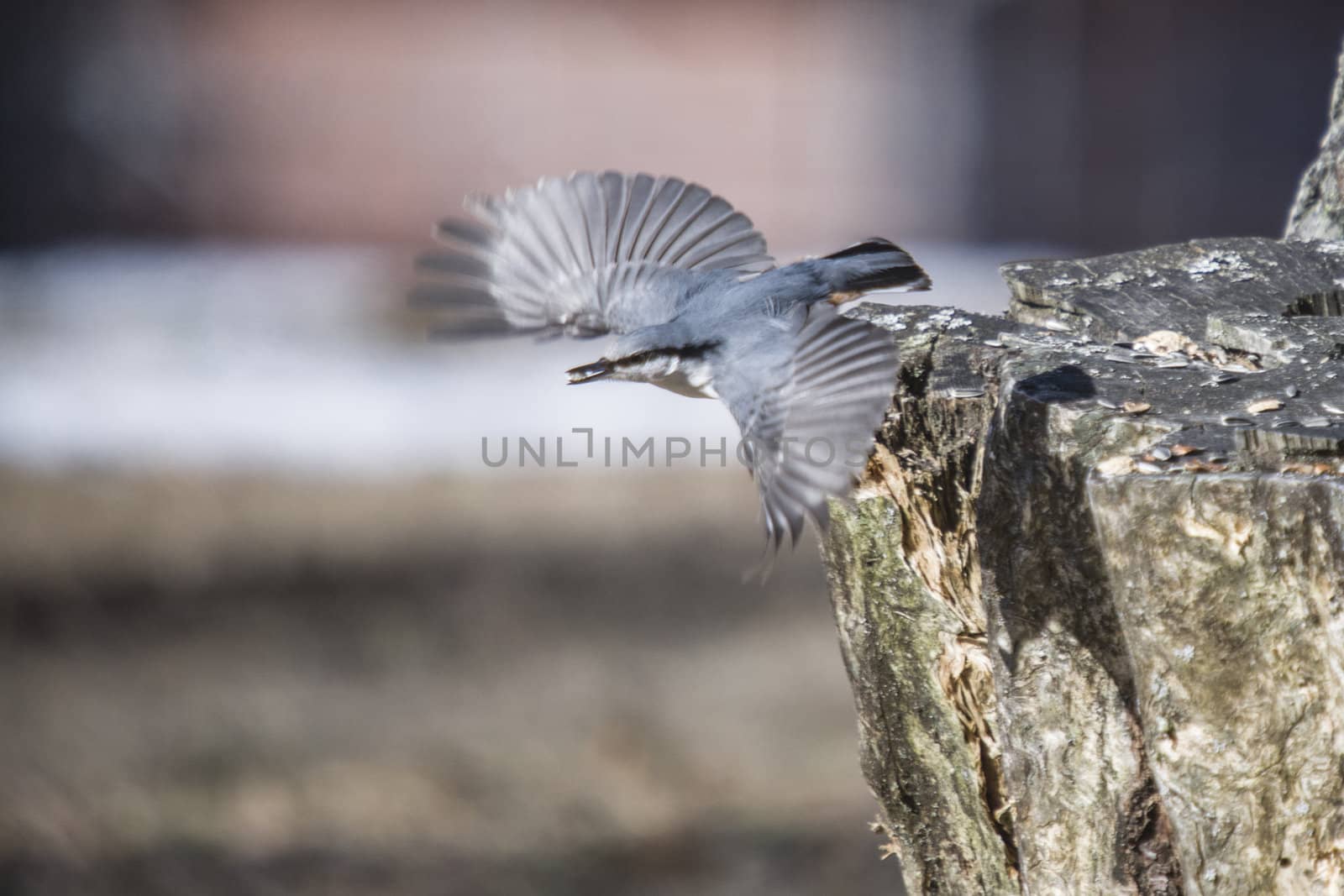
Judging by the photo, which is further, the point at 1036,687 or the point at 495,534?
the point at 495,534

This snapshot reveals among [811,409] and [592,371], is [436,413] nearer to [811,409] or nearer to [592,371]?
[592,371]

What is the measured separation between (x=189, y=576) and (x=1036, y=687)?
12.7 feet

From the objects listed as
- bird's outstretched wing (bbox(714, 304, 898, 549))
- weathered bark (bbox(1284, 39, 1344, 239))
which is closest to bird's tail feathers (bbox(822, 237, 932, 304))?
bird's outstretched wing (bbox(714, 304, 898, 549))

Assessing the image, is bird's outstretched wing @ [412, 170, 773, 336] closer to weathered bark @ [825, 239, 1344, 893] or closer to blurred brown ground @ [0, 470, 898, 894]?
weathered bark @ [825, 239, 1344, 893]

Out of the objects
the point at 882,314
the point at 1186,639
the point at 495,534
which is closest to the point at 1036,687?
the point at 1186,639

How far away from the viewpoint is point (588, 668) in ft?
15.2

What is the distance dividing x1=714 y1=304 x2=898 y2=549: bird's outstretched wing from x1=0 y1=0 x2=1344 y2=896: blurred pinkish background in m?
2.27

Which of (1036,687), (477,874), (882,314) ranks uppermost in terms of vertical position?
(882,314)

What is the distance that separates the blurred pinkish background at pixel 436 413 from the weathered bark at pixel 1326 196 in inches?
86.7

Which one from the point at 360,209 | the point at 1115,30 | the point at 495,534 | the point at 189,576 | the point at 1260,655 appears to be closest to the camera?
the point at 1260,655

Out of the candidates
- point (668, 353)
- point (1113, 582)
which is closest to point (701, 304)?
point (668, 353)

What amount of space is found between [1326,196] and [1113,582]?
1288 millimetres

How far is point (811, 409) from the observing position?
1716 mm

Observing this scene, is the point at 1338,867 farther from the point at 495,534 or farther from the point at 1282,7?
the point at 1282,7
